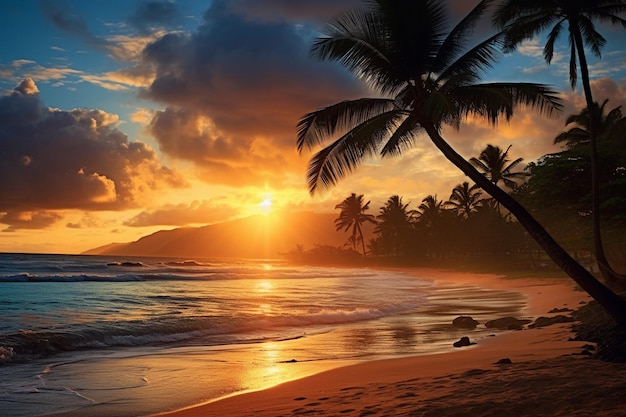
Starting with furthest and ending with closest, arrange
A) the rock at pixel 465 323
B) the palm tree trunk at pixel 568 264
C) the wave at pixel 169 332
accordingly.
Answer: the rock at pixel 465 323
the wave at pixel 169 332
the palm tree trunk at pixel 568 264

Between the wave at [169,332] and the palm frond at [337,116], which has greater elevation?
the palm frond at [337,116]

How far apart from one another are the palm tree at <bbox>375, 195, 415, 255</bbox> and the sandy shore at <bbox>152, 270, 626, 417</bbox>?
78.5 metres

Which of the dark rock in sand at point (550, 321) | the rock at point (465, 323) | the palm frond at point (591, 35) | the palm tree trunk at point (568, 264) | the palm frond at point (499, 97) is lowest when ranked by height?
the rock at point (465, 323)

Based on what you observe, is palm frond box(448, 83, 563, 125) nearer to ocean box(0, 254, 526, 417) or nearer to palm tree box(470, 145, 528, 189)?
ocean box(0, 254, 526, 417)

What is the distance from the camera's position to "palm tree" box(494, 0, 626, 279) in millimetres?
12156

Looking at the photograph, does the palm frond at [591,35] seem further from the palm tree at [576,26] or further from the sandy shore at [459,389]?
the sandy shore at [459,389]

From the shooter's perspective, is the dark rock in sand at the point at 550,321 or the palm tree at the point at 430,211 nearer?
the dark rock in sand at the point at 550,321

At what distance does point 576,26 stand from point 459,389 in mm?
9997

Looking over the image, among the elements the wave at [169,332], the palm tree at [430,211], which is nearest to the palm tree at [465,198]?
the palm tree at [430,211]

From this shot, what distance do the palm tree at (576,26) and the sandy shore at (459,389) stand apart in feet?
15.3

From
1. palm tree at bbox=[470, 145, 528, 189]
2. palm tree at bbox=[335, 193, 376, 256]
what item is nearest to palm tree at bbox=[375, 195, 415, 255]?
palm tree at bbox=[335, 193, 376, 256]

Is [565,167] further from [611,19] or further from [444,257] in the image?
[444,257]

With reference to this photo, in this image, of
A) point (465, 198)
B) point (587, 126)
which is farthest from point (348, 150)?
point (465, 198)

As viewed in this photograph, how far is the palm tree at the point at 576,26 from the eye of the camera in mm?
12156
